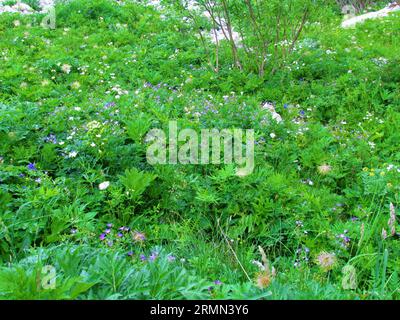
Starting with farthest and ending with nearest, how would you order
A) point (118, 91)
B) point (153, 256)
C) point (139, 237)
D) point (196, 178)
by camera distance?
point (118, 91) → point (196, 178) → point (139, 237) → point (153, 256)

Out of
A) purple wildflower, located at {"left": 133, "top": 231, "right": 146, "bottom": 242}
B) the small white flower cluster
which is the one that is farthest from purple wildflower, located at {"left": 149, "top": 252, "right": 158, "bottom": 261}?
the small white flower cluster

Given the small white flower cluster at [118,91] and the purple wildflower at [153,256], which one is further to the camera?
the small white flower cluster at [118,91]

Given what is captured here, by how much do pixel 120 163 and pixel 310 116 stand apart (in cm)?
296

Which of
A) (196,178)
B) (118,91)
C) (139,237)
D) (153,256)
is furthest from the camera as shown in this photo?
(118,91)

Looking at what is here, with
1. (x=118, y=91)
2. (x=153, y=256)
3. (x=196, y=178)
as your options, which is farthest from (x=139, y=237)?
(x=118, y=91)

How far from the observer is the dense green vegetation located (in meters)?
2.46

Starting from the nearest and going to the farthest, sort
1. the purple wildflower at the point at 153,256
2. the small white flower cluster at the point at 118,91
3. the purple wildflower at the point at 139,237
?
the purple wildflower at the point at 153,256 < the purple wildflower at the point at 139,237 < the small white flower cluster at the point at 118,91

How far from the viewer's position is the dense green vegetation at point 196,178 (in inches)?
96.7

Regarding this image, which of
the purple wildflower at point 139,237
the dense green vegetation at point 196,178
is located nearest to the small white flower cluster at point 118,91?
the dense green vegetation at point 196,178

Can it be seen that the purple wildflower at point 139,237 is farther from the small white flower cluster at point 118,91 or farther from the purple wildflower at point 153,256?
the small white flower cluster at point 118,91

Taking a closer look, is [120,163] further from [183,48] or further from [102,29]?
[102,29]

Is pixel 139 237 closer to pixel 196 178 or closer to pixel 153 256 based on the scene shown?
pixel 153 256

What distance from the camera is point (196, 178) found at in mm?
3879
